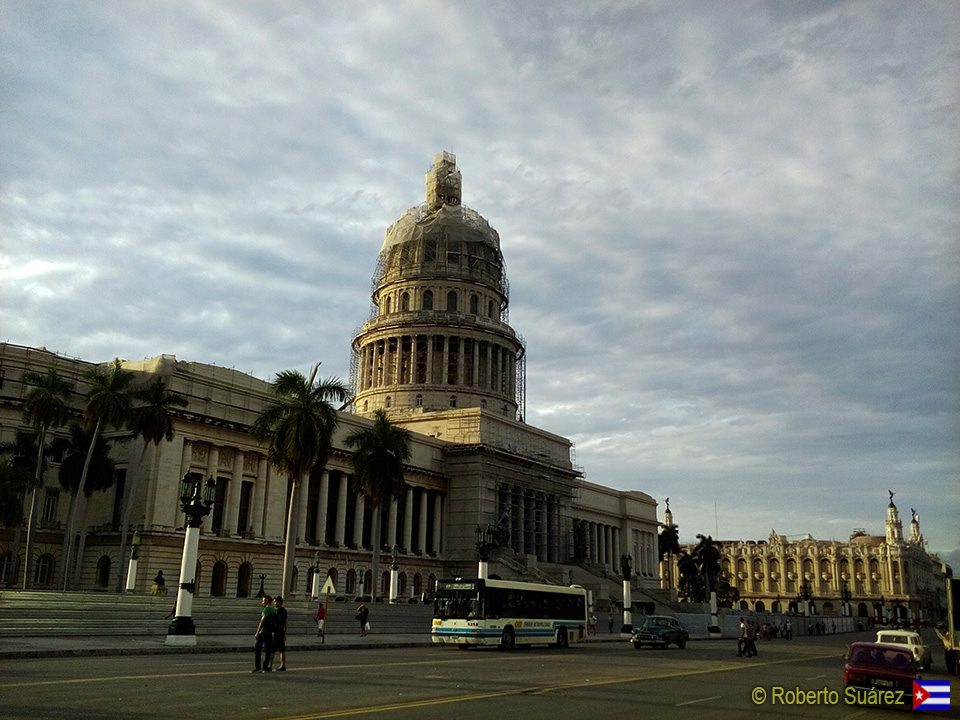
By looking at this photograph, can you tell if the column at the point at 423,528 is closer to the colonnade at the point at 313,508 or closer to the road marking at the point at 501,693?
the colonnade at the point at 313,508

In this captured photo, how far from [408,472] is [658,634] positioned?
37.1 meters

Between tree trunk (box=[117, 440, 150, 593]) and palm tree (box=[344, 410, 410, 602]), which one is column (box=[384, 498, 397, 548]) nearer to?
palm tree (box=[344, 410, 410, 602])

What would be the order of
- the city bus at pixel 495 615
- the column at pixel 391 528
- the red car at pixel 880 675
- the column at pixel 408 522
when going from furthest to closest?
the column at pixel 408 522, the column at pixel 391 528, the city bus at pixel 495 615, the red car at pixel 880 675

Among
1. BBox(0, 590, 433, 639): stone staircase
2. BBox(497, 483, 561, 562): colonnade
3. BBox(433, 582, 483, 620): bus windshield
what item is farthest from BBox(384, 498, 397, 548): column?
BBox(433, 582, 483, 620): bus windshield

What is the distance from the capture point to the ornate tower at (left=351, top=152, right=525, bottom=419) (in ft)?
320

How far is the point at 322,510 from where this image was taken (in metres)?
67.8

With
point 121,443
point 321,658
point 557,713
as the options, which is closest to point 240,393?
point 121,443

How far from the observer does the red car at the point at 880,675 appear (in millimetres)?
17734

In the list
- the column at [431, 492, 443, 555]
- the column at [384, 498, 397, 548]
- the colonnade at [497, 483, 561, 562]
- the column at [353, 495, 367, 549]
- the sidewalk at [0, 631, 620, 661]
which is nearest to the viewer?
the sidewalk at [0, 631, 620, 661]

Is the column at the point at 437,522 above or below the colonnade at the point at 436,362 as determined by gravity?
below

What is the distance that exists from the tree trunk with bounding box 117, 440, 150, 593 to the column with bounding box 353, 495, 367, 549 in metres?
20.8

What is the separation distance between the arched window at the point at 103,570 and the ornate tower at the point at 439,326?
4066 cm

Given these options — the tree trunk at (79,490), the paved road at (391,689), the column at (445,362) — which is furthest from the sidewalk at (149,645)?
the column at (445,362)

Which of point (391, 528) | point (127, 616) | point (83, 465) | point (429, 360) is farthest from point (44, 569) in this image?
point (429, 360)
